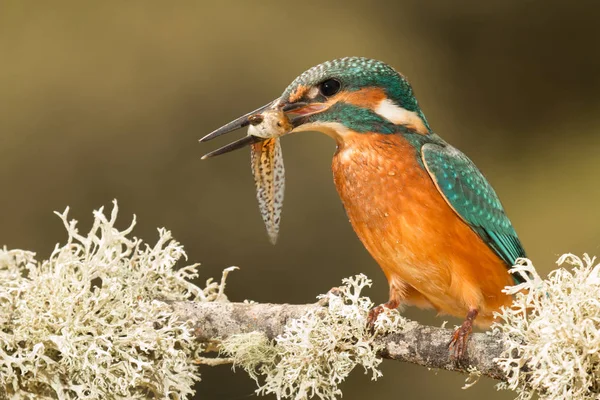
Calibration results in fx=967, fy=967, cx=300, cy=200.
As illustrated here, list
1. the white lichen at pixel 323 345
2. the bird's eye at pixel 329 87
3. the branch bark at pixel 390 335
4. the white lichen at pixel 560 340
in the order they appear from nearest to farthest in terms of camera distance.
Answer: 1. the white lichen at pixel 560 340
2. the branch bark at pixel 390 335
3. the white lichen at pixel 323 345
4. the bird's eye at pixel 329 87

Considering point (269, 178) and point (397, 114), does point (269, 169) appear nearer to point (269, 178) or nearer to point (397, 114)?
point (269, 178)

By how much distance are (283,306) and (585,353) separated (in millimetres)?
582

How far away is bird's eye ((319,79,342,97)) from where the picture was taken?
70.9 inches

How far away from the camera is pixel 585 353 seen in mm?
1381

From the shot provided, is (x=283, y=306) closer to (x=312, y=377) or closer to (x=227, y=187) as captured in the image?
(x=312, y=377)

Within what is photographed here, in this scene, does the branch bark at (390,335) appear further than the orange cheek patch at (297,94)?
No

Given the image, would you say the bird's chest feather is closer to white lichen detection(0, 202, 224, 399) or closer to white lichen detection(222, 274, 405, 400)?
white lichen detection(222, 274, 405, 400)

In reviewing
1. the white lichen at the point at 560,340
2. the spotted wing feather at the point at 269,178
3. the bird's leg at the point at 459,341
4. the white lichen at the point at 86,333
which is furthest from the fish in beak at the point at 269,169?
the white lichen at the point at 560,340

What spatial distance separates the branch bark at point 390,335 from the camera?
158cm

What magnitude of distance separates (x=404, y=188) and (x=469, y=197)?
13 cm

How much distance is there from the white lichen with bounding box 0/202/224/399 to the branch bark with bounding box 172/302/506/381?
43 mm

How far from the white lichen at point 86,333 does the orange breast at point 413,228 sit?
0.42 m

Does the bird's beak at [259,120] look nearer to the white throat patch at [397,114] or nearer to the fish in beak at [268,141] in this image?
the fish in beak at [268,141]

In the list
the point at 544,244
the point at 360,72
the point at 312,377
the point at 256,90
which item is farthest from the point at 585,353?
the point at 256,90
